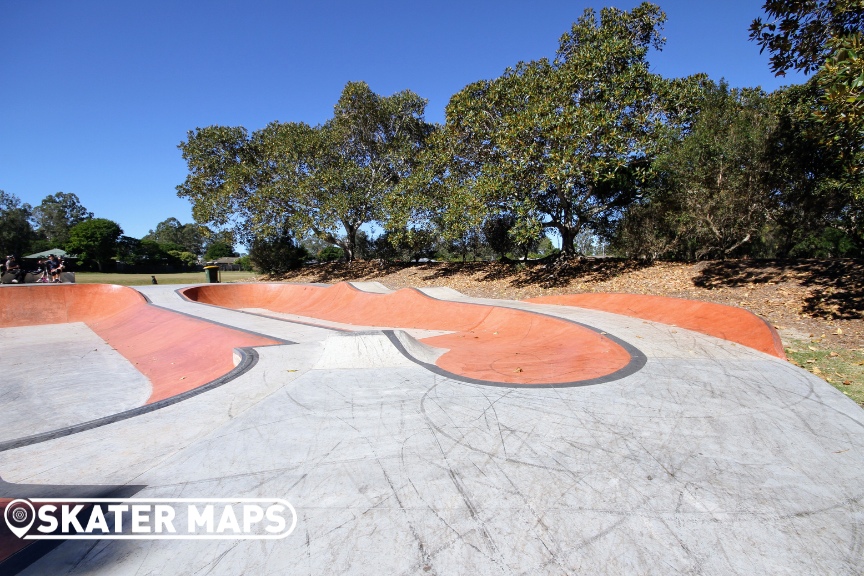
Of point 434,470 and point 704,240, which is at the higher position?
point 704,240

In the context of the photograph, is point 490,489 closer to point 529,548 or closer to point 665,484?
point 529,548

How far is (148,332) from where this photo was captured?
36.5 ft

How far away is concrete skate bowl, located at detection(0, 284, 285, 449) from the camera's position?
21.3ft

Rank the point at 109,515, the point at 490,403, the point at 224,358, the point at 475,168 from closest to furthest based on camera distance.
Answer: the point at 109,515, the point at 490,403, the point at 224,358, the point at 475,168

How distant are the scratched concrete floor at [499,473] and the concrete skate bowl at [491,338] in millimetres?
527

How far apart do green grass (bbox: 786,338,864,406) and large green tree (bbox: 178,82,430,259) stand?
A: 55.8 ft

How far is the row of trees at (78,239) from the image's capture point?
5538 cm

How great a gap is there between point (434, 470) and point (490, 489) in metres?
0.43

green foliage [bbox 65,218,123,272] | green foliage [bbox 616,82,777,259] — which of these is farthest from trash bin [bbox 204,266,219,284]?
green foliage [bbox 65,218,123,272]

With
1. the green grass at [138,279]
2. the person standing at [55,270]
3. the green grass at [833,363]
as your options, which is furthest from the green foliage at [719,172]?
the person standing at [55,270]

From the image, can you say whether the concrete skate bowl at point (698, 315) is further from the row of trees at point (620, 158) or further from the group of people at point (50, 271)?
the group of people at point (50, 271)

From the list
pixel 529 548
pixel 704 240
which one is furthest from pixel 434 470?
pixel 704 240

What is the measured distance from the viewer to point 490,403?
392 cm

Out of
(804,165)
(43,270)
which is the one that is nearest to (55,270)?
(43,270)
